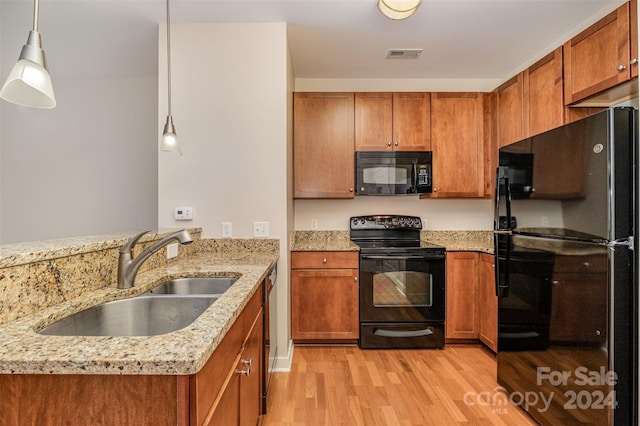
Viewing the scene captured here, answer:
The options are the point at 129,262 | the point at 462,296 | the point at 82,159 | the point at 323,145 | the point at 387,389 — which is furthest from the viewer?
the point at 82,159

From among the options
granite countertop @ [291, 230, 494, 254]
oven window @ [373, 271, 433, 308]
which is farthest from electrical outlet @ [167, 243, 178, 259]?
oven window @ [373, 271, 433, 308]

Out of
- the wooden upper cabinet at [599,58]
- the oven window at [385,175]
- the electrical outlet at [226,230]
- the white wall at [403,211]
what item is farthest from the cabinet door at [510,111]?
the electrical outlet at [226,230]

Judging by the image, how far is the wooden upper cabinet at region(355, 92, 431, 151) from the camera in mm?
3021

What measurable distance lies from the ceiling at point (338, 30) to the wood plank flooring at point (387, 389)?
254cm

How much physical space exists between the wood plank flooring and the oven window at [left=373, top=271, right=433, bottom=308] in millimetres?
408

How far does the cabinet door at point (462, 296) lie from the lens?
280cm

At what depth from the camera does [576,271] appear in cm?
151

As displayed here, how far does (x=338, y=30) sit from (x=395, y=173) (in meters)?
1.31

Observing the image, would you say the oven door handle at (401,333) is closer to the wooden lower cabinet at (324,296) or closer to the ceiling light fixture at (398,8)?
the wooden lower cabinet at (324,296)

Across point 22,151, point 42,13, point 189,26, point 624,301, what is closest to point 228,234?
point 189,26

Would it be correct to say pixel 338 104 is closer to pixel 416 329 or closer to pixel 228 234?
pixel 228 234

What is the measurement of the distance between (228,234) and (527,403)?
2.15 metres

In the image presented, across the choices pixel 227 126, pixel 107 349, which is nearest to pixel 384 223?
pixel 227 126

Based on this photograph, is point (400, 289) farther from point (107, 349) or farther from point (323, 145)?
point (107, 349)
